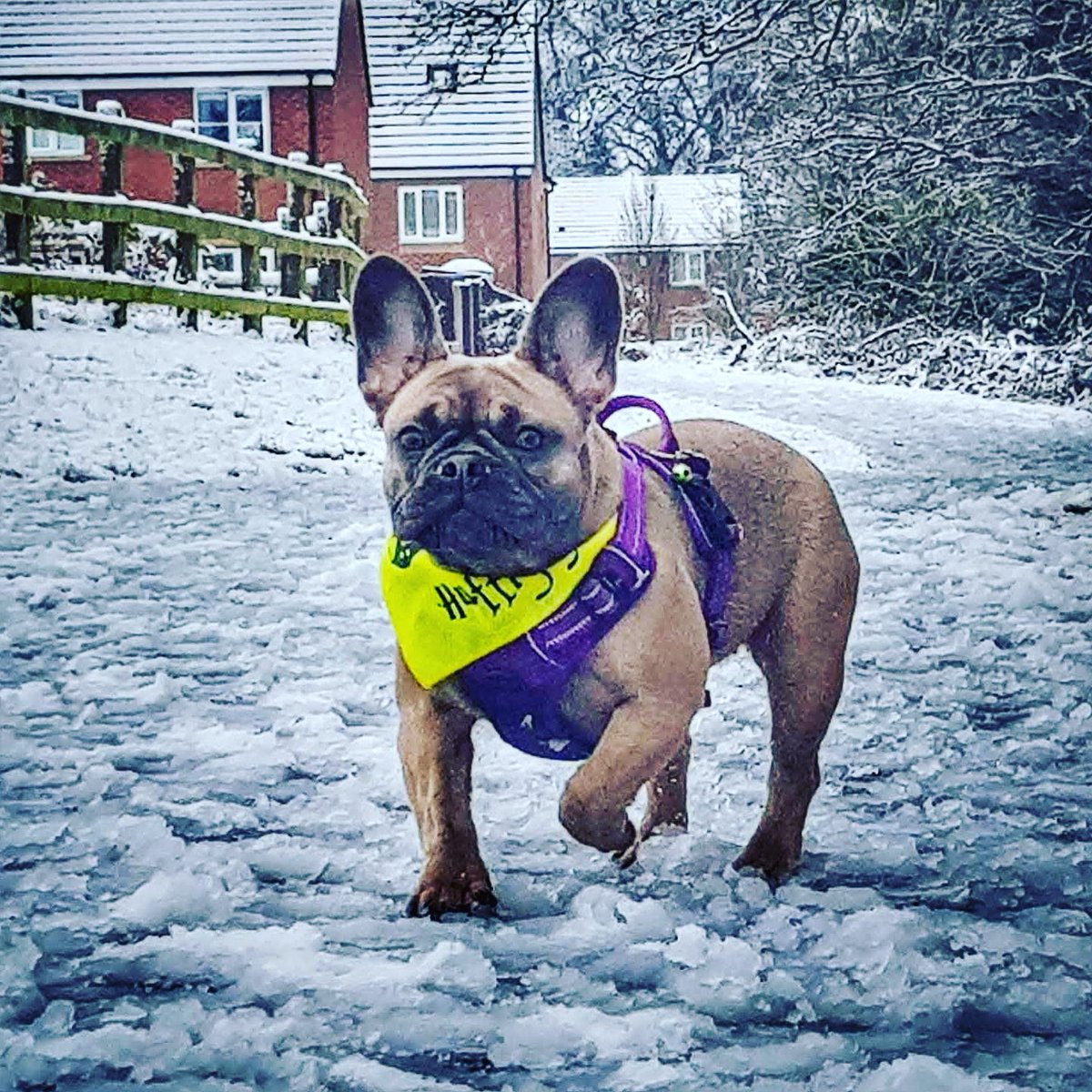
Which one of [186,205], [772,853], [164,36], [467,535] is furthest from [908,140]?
[467,535]

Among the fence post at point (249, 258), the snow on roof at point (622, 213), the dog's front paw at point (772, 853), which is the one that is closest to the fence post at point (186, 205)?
the fence post at point (249, 258)

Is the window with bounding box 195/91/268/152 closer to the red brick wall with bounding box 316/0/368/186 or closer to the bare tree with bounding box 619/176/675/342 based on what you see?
the red brick wall with bounding box 316/0/368/186

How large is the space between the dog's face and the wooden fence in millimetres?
1101

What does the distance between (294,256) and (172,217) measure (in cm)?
46

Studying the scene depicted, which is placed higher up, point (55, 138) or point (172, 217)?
point (55, 138)

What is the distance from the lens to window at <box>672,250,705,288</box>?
1968 mm

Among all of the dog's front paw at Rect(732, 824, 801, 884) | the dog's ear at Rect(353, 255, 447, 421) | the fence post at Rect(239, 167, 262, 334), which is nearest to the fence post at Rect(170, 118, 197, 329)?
the fence post at Rect(239, 167, 262, 334)

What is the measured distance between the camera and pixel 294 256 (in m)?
3.10

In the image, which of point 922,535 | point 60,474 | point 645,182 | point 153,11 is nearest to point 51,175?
point 60,474

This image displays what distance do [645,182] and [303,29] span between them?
58cm

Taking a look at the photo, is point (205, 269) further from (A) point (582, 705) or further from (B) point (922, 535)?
(A) point (582, 705)

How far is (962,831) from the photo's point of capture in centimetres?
115

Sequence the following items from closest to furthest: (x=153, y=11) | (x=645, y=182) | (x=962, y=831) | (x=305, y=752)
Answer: (x=962, y=831), (x=305, y=752), (x=153, y=11), (x=645, y=182)

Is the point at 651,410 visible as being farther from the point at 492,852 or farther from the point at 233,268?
the point at 233,268
